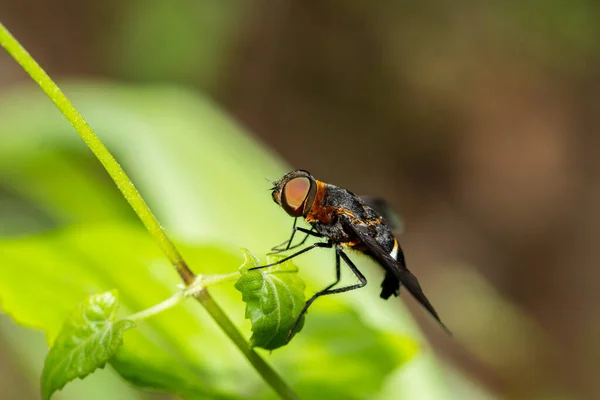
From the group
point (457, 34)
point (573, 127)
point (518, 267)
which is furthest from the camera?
point (457, 34)

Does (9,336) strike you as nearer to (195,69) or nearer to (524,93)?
(195,69)

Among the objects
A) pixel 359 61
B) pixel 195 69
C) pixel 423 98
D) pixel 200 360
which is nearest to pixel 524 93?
pixel 423 98

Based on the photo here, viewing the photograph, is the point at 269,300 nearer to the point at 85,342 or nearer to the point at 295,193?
the point at 85,342

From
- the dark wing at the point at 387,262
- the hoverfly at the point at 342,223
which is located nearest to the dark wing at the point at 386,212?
the hoverfly at the point at 342,223

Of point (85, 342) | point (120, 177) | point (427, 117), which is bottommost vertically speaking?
point (427, 117)

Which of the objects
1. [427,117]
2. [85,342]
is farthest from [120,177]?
[427,117]
